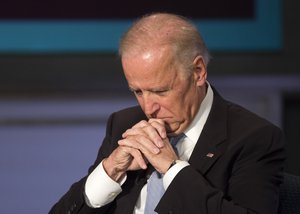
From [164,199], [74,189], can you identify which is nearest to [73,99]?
[74,189]

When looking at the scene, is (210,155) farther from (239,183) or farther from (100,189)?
(100,189)

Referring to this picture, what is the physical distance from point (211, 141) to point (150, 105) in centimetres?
21

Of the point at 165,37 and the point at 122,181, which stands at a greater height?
the point at 165,37

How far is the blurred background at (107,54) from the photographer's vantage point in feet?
11.7

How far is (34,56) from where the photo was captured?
11.8 feet

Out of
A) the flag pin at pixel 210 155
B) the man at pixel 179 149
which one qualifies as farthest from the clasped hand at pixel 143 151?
the flag pin at pixel 210 155

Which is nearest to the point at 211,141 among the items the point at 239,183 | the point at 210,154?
the point at 210,154

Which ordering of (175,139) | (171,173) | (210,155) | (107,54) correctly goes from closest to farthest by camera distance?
(171,173), (210,155), (175,139), (107,54)

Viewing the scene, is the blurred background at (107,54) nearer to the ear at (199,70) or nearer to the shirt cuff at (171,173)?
the ear at (199,70)

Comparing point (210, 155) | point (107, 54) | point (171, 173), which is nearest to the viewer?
point (171, 173)

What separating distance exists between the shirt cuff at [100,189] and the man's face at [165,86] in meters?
0.22

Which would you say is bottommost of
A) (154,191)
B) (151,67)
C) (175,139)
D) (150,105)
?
(154,191)

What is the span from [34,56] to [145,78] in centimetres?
159

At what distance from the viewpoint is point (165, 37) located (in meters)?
2.08
